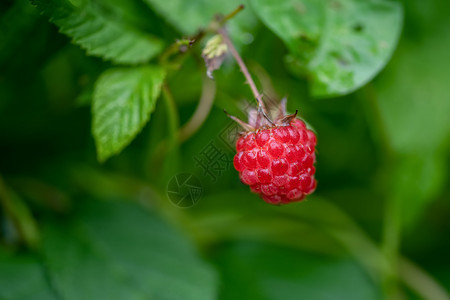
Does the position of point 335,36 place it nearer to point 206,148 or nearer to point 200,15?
point 200,15

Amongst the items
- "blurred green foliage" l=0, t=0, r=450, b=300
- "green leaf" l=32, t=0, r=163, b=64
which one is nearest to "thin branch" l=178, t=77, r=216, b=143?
"blurred green foliage" l=0, t=0, r=450, b=300

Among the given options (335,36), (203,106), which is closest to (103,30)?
(203,106)

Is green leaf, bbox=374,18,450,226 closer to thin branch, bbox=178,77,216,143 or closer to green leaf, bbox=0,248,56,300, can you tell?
thin branch, bbox=178,77,216,143

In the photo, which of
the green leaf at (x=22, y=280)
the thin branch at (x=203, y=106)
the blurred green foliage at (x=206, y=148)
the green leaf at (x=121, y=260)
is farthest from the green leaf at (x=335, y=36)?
the green leaf at (x=22, y=280)

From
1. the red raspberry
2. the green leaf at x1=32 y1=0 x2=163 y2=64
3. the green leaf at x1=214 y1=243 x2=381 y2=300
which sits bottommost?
the green leaf at x1=214 y1=243 x2=381 y2=300

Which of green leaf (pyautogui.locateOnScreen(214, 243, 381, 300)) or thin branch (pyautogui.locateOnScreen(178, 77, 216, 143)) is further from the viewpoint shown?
green leaf (pyautogui.locateOnScreen(214, 243, 381, 300))

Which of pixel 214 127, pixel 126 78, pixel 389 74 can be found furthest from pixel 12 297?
pixel 389 74

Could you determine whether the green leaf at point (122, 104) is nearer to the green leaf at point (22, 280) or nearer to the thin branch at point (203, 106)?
the thin branch at point (203, 106)
